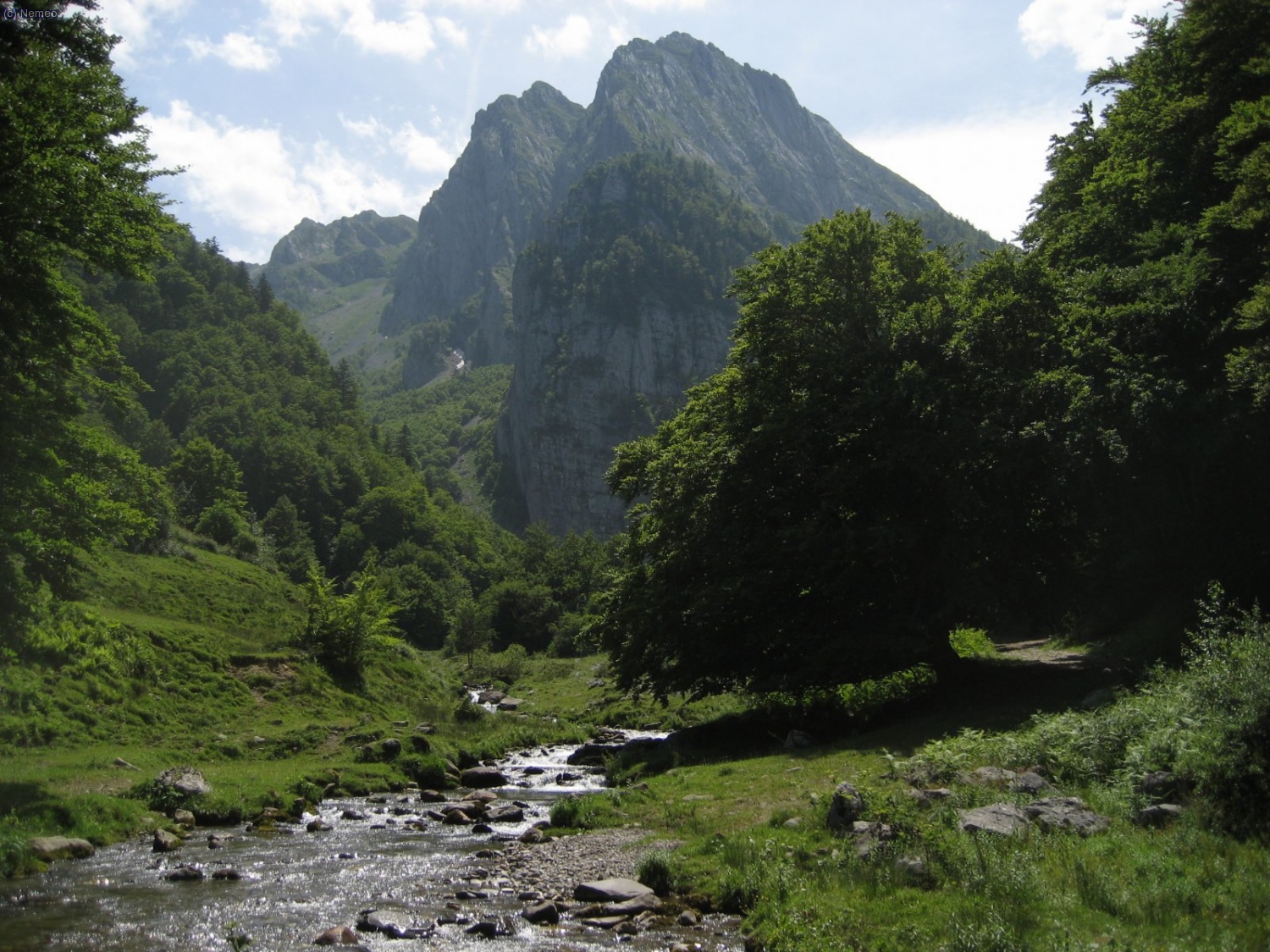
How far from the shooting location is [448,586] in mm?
101938

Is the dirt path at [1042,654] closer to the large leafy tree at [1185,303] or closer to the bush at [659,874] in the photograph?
the large leafy tree at [1185,303]

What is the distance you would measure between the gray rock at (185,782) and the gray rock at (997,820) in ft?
54.4

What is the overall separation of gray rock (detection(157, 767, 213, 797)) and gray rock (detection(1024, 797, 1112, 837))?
17.4m

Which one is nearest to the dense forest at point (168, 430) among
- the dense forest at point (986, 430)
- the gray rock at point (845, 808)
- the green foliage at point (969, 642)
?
the gray rock at point (845, 808)

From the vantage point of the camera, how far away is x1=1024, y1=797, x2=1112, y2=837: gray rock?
36.2 feet

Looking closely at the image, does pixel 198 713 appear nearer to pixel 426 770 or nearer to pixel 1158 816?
pixel 426 770

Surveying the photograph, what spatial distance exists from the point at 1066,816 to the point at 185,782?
718 inches

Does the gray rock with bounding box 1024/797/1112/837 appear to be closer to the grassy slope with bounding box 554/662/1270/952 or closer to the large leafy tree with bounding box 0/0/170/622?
the grassy slope with bounding box 554/662/1270/952

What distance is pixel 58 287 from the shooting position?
1906cm

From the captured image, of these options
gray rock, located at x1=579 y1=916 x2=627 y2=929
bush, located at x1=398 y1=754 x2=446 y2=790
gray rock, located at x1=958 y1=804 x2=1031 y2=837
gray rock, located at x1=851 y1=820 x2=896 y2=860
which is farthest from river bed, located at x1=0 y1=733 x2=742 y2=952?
bush, located at x1=398 y1=754 x2=446 y2=790

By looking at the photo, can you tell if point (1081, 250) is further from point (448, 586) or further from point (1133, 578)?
point (448, 586)

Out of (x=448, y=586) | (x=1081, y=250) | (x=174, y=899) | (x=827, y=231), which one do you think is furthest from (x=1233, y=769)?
(x=448, y=586)

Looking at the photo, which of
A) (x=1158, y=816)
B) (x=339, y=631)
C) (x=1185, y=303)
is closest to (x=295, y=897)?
(x=1158, y=816)

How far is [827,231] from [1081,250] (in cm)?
921
